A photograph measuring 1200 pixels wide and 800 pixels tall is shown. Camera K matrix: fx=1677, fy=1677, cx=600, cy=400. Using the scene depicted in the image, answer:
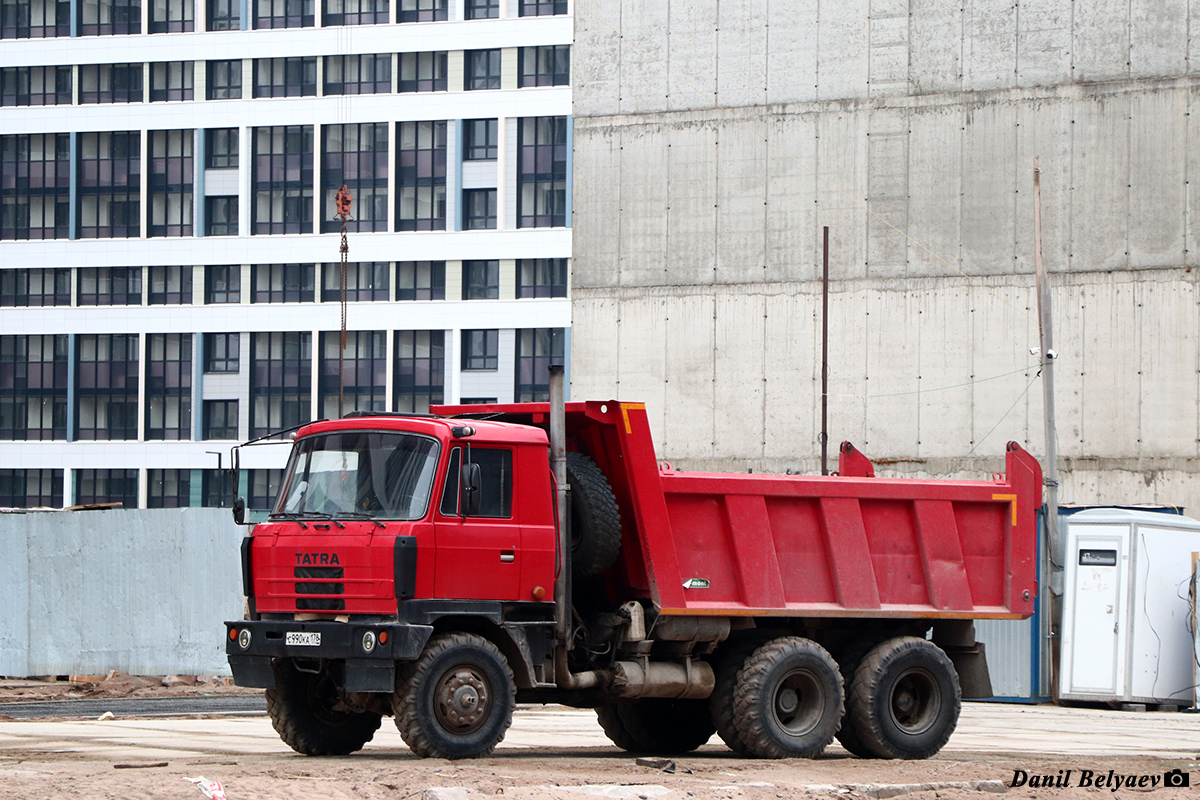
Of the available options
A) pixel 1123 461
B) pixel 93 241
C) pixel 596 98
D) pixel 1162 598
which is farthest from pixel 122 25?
pixel 1162 598

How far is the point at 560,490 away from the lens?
538 inches

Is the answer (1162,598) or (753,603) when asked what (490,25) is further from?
(753,603)

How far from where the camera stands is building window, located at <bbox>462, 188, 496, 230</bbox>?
68125 millimetres

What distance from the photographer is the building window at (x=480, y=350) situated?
67.4m

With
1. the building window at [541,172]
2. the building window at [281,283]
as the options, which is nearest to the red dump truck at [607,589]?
the building window at [541,172]

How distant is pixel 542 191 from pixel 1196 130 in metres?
24.7

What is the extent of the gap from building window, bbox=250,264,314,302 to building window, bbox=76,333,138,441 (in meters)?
6.03

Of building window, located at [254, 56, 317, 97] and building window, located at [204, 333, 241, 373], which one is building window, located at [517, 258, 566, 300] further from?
building window, located at [204, 333, 241, 373]

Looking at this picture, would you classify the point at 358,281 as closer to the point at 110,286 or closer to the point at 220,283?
the point at 220,283

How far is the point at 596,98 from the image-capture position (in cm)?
6475

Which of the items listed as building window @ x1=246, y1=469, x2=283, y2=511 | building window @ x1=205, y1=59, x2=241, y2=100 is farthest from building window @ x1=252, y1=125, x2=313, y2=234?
building window @ x1=246, y1=469, x2=283, y2=511

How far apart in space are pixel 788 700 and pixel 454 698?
11.1ft

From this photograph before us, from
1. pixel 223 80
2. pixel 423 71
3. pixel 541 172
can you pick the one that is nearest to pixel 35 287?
pixel 223 80

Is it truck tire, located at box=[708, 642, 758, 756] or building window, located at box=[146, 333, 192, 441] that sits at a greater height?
building window, located at box=[146, 333, 192, 441]
